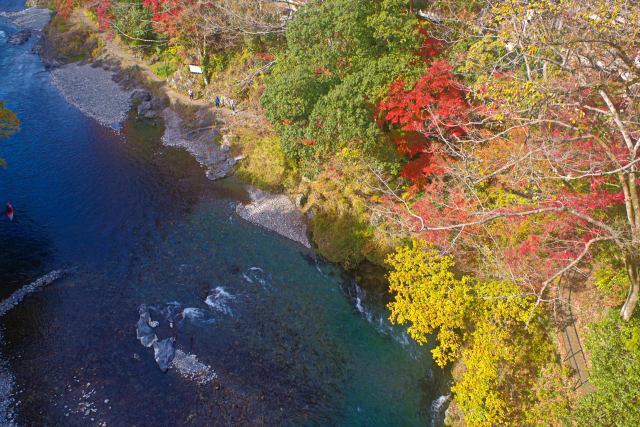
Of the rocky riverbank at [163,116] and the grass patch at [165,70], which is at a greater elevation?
the grass patch at [165,70]

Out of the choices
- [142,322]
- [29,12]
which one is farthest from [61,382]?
[29,12]

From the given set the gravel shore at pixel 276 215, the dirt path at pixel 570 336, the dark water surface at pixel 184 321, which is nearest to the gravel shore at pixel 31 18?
the dark water surface at pixel 184 321

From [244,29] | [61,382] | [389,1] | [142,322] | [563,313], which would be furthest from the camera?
[244,29]

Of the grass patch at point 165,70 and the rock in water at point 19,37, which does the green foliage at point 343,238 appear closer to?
the grass patch at point 165,70

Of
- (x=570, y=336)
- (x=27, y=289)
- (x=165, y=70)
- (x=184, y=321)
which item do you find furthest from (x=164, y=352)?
(x=165, y=70)

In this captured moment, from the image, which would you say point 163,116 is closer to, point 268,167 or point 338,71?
point 268,167

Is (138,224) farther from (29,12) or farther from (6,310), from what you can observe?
(29,12)
